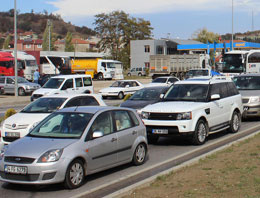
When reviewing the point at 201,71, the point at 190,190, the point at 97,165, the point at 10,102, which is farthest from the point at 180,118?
the point at 201,71

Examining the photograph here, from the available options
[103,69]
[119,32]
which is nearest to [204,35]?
[119,32]

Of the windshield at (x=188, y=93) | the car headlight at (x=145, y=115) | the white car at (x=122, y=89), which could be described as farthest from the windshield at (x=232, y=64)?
the car headlight at (x=145, y=115)

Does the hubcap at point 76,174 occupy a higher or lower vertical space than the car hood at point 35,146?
lower

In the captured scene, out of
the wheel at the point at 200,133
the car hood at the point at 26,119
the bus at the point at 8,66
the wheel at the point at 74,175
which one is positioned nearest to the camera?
the wheel at the point at 74,175

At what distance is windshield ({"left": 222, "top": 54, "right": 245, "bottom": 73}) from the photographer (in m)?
37.4

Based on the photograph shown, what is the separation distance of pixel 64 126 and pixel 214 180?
299 cm

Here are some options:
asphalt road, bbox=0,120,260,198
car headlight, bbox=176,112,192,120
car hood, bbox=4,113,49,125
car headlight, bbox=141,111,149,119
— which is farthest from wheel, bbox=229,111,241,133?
car hood, bbox=4,113,49,125

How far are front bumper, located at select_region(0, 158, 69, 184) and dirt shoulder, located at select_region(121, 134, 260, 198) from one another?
4.37 feet

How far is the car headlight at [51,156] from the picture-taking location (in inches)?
296

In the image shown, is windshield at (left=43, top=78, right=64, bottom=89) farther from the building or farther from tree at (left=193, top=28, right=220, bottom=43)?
tree at (left=193, top=28, right=220, bottom=43)

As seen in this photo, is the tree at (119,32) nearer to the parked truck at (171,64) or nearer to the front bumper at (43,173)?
the parked truck at (171,64)

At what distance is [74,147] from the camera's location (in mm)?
7887

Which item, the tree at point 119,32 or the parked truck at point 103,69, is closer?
the parked truck at point 103,69

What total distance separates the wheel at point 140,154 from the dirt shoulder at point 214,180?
125 cm
